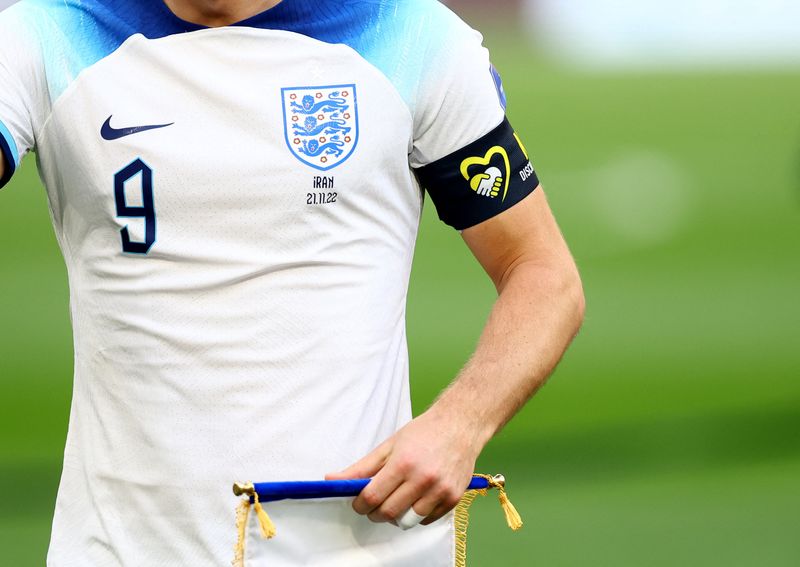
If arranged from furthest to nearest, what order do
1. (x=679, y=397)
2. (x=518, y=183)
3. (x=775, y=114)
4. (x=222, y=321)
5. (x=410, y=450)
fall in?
1. (x=775, y=114)
2. (x=679, y=397)
3. (x=518, y=183)
4. (x=222, y=321)
5. (x=410, y=450)

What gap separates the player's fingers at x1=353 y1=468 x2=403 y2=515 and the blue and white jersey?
2.7 inches

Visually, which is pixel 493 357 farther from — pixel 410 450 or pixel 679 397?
pixel 679 397

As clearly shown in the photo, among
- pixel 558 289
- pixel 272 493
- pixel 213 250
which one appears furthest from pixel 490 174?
pixel 272 493

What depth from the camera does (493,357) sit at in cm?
119

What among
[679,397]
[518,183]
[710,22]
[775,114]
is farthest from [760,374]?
[518,183]

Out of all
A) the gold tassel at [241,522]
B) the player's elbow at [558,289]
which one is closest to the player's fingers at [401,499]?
the gold tassel at [241,522]

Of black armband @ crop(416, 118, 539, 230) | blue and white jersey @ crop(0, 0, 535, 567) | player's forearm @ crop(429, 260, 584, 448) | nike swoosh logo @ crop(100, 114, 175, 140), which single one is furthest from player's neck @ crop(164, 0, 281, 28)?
player's forearm @ crop(429, 260, 584, 448)

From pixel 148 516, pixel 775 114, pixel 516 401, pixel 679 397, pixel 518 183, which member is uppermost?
pixel 518 183

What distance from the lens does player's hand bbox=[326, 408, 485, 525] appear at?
1073 mm

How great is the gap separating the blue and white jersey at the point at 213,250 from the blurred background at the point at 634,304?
200cm

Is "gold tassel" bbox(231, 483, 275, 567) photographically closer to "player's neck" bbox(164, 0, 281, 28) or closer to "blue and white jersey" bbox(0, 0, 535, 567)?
"blue and white jersey" bbox(0, 0, 535, 567)

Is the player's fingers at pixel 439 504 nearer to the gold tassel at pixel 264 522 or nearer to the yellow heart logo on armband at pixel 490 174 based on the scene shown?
the gold tassel at pixel 264 522

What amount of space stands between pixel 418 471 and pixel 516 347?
0.60 ft

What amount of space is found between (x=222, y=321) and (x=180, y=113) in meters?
0.20
